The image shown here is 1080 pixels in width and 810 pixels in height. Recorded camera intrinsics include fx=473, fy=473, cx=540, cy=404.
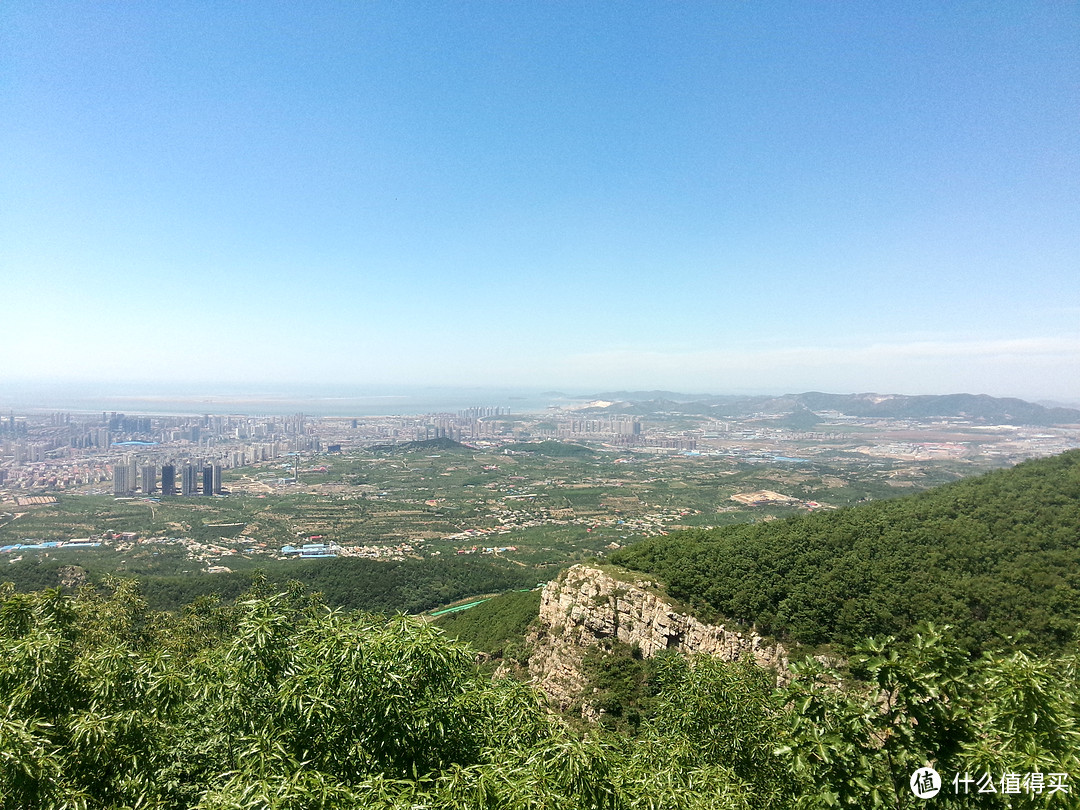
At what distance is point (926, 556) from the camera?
1566 cm

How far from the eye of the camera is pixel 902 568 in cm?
1526

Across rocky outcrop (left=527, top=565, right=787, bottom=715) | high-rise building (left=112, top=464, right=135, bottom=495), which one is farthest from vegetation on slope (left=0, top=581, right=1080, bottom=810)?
high-rise building (left=112, top=464, right=135, bottom=495)

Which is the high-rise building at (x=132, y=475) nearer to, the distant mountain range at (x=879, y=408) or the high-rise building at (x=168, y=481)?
the high-rise building at (x=168, y=481)

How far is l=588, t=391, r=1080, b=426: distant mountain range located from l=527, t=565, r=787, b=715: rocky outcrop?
5384 inches

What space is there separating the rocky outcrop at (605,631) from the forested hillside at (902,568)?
0.82 metres

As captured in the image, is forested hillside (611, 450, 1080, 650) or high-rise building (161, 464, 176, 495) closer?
forested hillside (611, 450, 1080, 650)

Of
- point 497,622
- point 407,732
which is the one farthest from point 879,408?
point 407,732

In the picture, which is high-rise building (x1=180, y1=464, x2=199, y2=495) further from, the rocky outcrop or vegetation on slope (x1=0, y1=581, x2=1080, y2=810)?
vegetation on slope (x1=0, y1=581, x2=1080, y2=810)

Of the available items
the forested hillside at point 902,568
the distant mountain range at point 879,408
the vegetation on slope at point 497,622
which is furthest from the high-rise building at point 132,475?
the distant mountain range at point 879,408

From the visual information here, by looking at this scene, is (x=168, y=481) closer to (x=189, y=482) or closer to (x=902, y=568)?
(x=189, y=482)

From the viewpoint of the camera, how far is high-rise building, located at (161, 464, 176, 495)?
185 ft

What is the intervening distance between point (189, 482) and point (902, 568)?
68.5 meters

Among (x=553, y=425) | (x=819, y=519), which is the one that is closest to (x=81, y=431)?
(x=553, y=425)

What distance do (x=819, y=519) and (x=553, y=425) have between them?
11600 cm
